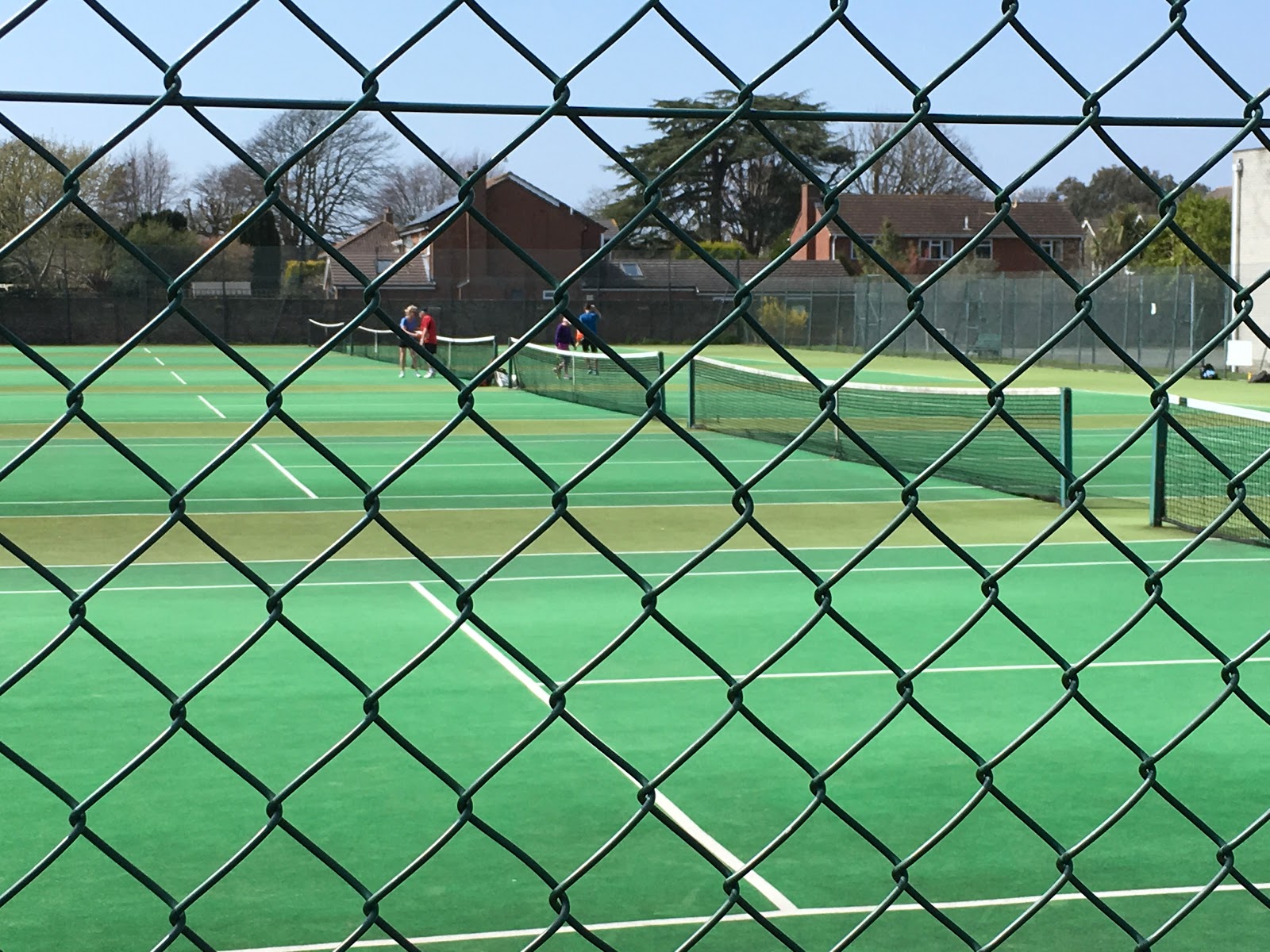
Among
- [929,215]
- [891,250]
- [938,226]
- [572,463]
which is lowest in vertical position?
[572,463]

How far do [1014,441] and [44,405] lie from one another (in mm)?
16957

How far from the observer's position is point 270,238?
67.1 meters

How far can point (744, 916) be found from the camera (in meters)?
5.20

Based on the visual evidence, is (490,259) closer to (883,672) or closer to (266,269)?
(266,269)

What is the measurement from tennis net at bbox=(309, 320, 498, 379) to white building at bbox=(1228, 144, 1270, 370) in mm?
16715

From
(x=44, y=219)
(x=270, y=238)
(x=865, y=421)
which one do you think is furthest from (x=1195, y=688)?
(x=270, y=238)

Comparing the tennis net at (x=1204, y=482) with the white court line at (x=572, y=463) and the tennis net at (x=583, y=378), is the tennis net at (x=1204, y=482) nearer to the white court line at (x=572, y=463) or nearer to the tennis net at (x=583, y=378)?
the white court line at (x=572, y=463)

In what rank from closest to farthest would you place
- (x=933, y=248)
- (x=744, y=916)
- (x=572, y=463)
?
(x=744, y=916)
(x=572, y=463)
(x=933, y=248)

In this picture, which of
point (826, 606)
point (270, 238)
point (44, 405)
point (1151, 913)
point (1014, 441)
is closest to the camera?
point (826, 606)

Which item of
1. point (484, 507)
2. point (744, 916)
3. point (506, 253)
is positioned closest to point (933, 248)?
point (506, 253)

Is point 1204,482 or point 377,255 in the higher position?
point 377,255

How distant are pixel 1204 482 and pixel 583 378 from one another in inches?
797

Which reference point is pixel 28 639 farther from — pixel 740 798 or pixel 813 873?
pixel 813 873

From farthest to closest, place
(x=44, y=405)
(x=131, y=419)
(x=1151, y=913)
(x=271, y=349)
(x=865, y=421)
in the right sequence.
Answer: (x=271, y=349) < (x=44, y=405) < (x=131, y=419) < (x=865, y=421) < (x=1151, y=913)
